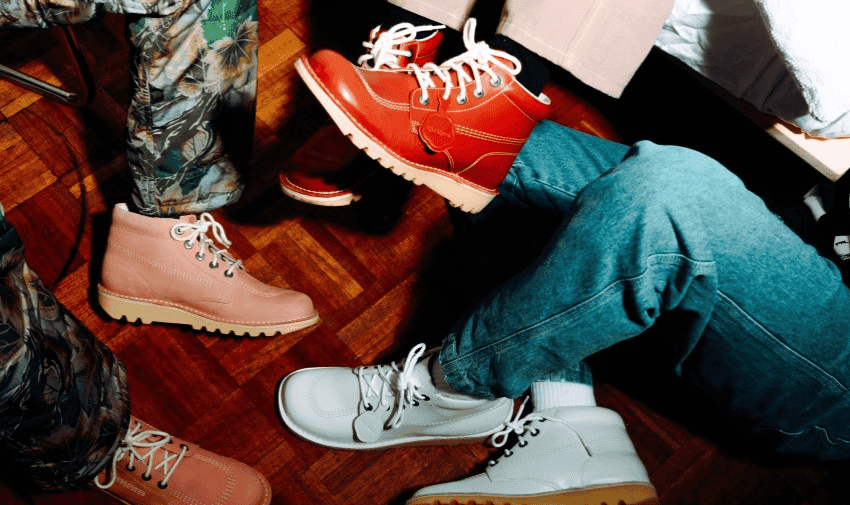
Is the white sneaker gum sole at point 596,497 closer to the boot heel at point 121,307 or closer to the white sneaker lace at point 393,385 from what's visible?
the white sneaker lace at point 393,385

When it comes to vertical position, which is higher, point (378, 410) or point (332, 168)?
point (332, 168)

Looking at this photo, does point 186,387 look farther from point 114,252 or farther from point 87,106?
point 87,106

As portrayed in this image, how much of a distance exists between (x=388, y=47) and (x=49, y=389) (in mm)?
505

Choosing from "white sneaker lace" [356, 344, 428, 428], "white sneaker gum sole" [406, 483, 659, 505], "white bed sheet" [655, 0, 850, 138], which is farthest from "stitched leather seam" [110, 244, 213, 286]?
"white bed sheet" [655, 0, 850, 138]

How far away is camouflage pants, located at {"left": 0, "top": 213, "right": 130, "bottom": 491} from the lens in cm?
56

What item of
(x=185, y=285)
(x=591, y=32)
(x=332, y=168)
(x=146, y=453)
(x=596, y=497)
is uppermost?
(x=591, y=32)

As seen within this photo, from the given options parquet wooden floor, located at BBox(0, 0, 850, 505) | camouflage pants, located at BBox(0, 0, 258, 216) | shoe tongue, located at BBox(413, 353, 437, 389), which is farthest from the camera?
parquet wooden floor, located at BBox(0, 0, 850, 505)

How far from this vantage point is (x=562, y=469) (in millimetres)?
792

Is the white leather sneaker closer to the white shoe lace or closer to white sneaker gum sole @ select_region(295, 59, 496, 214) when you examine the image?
the white shoe lace

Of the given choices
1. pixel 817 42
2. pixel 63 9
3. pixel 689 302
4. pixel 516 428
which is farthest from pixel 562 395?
pixel 63 9

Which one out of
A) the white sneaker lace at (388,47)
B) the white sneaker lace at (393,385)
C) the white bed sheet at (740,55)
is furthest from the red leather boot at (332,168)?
the white bed sheet at (740,55)

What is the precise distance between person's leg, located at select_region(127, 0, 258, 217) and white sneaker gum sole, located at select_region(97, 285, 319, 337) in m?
0.14

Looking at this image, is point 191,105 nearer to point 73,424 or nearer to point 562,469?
point 73,424

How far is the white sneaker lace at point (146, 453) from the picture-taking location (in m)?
0.79
